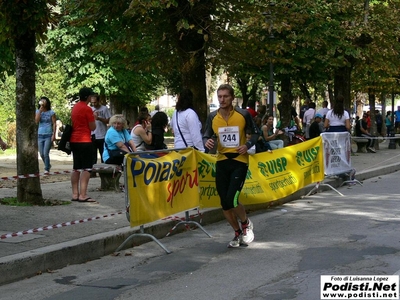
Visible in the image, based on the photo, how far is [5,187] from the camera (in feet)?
50.1

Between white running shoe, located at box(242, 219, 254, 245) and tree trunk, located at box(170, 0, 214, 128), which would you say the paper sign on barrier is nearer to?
tree trunk, located at box(170, 0, 214, 128)

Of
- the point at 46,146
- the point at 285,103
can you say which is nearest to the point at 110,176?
the point at 46,146

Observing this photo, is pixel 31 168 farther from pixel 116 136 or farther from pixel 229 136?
pixel 229 136

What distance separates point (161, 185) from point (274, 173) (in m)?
4.01

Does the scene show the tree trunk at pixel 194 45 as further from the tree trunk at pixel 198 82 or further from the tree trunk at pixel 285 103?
the tree trunk at pixel 285 103

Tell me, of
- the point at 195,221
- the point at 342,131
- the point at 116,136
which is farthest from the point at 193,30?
the point at 195,221

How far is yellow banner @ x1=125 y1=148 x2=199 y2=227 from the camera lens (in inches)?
371

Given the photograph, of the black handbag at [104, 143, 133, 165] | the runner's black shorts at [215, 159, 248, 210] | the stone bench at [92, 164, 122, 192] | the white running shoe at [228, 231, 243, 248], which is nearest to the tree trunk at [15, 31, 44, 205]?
the stone bench at [92, 164, 122, 192]

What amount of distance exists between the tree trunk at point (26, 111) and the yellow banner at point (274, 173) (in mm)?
2783

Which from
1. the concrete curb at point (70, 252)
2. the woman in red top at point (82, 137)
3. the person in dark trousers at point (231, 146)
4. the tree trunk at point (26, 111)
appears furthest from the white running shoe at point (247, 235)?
the tree trunk at point (26, 111)

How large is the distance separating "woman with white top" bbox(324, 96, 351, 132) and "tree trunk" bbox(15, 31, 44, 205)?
24.9ft

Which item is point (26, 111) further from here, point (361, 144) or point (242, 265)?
point (361, 144)

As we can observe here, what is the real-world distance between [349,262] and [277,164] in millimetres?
5575

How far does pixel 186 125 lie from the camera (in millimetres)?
12008
